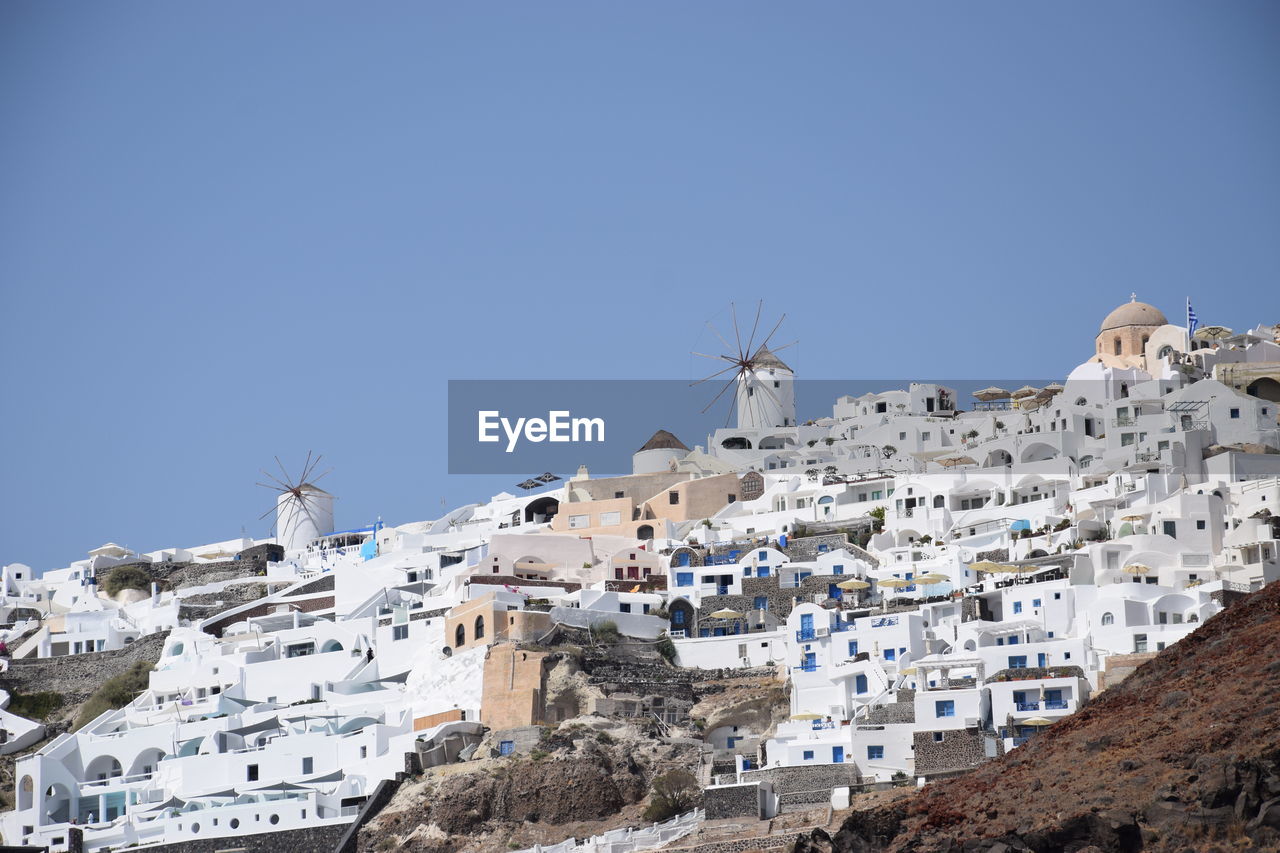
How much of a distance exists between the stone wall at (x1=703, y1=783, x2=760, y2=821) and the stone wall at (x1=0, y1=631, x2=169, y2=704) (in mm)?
28924

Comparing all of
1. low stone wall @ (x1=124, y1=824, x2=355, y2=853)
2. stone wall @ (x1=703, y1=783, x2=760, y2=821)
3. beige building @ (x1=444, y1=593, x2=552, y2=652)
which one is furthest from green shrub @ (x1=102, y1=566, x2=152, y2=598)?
stone wall @ (x1=703, y1=783, x2=760, y2=821)

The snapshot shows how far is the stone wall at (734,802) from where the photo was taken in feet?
155

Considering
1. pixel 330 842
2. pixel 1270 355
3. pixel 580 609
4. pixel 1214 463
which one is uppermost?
pixel 1270 355

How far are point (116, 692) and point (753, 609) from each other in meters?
21.3

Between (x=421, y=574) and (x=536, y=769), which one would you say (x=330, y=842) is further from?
(x=421, y=574)

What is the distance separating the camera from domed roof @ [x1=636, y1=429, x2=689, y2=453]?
87.7 meters

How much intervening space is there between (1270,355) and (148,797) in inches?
1755

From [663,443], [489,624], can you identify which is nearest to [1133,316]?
[663,443]

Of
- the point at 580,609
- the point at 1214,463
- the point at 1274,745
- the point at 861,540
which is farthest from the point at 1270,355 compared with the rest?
the point at 1274,745

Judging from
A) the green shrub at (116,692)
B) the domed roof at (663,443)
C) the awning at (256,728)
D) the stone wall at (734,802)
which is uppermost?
the domed roof at (663,443)

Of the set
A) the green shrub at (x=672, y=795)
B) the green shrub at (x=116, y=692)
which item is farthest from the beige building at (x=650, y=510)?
the green shrub at (x=672, y=795)

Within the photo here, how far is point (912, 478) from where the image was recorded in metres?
70.8

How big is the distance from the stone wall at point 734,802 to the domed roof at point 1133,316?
42403 millimetres

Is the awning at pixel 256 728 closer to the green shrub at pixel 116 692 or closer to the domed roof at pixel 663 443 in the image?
the green shrub at pixel 116 692
